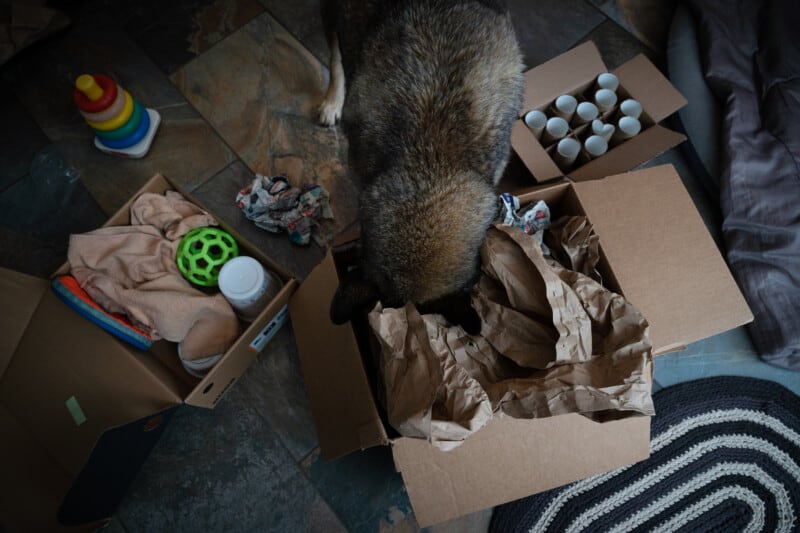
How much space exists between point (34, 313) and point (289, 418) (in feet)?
3.70

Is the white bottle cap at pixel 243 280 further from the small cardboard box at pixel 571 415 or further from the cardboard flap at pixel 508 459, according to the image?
the cardboard flap at pixel 508 459

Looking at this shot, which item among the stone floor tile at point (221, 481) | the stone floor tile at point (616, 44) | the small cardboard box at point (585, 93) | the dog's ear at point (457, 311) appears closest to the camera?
the dog's ear at point (457, 311)

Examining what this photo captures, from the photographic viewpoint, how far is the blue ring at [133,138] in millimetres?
2459

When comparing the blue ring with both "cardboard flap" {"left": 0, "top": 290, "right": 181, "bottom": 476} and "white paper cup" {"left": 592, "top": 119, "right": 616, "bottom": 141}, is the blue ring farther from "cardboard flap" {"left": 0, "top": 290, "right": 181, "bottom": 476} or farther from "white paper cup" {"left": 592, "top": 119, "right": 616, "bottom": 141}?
"white paper cup" {"left": 592, "top": 119, "right": 616, "bottom": 141}

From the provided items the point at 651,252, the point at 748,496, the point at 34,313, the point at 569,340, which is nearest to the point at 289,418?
the point at 34,313

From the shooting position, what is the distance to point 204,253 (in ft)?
6.60

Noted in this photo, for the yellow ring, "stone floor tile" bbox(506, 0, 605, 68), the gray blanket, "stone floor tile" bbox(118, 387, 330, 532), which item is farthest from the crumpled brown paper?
the yellow ring

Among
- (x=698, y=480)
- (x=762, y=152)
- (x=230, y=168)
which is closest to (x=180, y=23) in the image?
(x=230, y=168)

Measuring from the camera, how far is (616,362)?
1.46 metres

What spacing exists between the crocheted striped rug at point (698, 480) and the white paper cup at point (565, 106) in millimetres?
1459

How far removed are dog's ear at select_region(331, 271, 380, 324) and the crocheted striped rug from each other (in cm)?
122

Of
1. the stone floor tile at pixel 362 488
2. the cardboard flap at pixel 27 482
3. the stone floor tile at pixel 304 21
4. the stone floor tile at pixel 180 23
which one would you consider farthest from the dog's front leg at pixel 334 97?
the cardboard flap at pixel 27 482

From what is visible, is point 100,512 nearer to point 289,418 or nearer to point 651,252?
point 289,418

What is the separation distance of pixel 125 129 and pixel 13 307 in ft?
3.49
